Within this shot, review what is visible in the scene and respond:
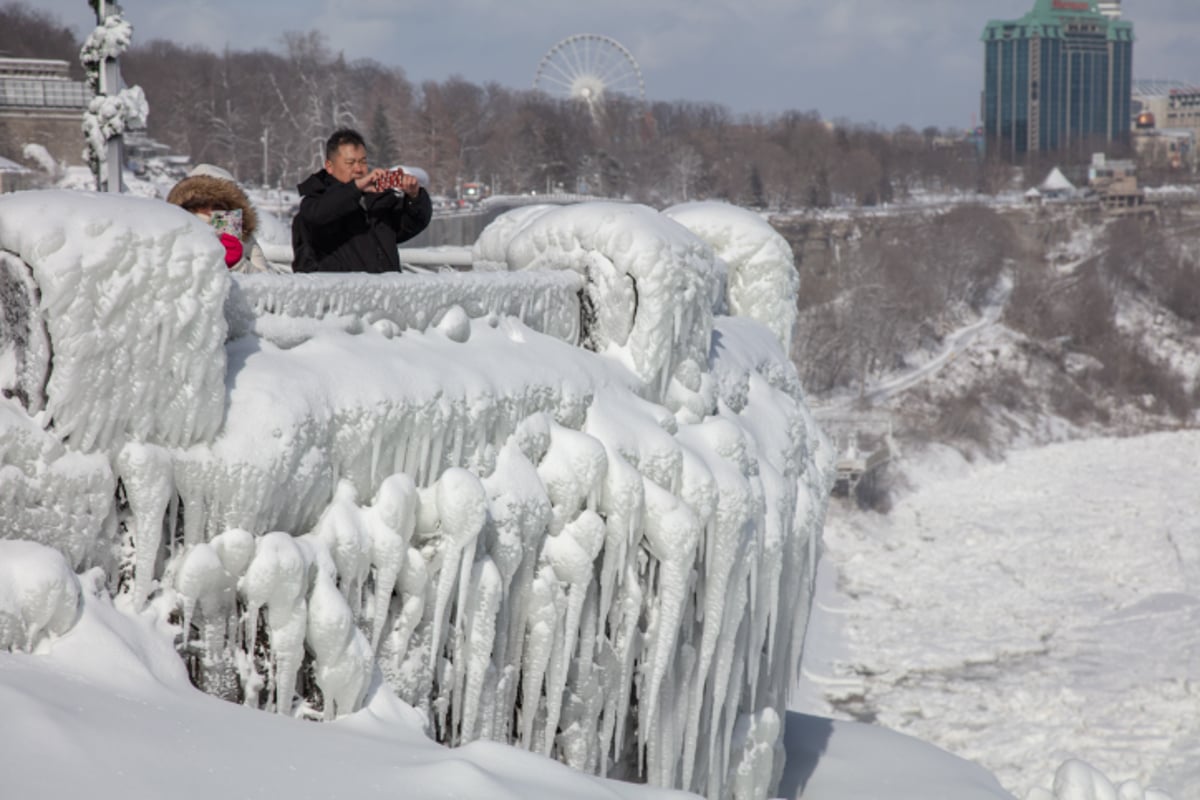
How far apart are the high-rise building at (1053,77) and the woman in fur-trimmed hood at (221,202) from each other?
160747mm

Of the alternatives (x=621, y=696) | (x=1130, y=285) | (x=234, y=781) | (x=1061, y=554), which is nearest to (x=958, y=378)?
(x=1130, y=285)

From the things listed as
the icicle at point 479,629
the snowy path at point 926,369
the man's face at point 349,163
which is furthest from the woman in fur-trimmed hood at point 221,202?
the snowy path at point 926,369

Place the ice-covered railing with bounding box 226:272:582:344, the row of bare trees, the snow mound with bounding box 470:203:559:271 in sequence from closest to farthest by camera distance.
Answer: the ice-covered railing with bounding box 226:272:582:344 → the snow mound with bounding box 470:203:559:271 → the row of bare trees

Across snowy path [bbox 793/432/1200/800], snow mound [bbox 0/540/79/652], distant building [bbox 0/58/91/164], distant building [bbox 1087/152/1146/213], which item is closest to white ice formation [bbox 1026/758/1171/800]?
snow mound [bbox 0/540/79/652]

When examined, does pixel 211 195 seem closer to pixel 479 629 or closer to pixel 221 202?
pixel 221 202

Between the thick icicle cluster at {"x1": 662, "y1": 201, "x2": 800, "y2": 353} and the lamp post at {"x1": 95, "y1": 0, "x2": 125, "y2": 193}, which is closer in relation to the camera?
the thick icicle cluster at {"x1": 662, "y1": 201, "x2": 800, "y2": 353}

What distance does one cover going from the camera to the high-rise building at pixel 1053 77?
537 ft

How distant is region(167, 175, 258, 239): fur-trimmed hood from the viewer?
6406 mm

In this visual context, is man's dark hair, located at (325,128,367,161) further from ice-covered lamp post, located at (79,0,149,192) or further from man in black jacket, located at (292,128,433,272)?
ice-covered lamp post, located at (79,0,149,192)

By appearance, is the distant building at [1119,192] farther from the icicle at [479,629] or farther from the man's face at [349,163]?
the icicle at [479,629]

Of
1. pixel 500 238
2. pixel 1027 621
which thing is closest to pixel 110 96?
pixel 500 238

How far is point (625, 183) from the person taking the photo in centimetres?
7356

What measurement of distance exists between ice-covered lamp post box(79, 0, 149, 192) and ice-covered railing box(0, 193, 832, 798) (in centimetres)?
324

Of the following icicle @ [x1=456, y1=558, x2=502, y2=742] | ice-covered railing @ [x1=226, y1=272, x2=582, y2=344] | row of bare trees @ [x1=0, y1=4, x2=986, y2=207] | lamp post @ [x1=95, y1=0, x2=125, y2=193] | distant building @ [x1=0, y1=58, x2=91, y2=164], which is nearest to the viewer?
ice-covered railing @ [x1=226, y1=272, x2=582, y2=344]
